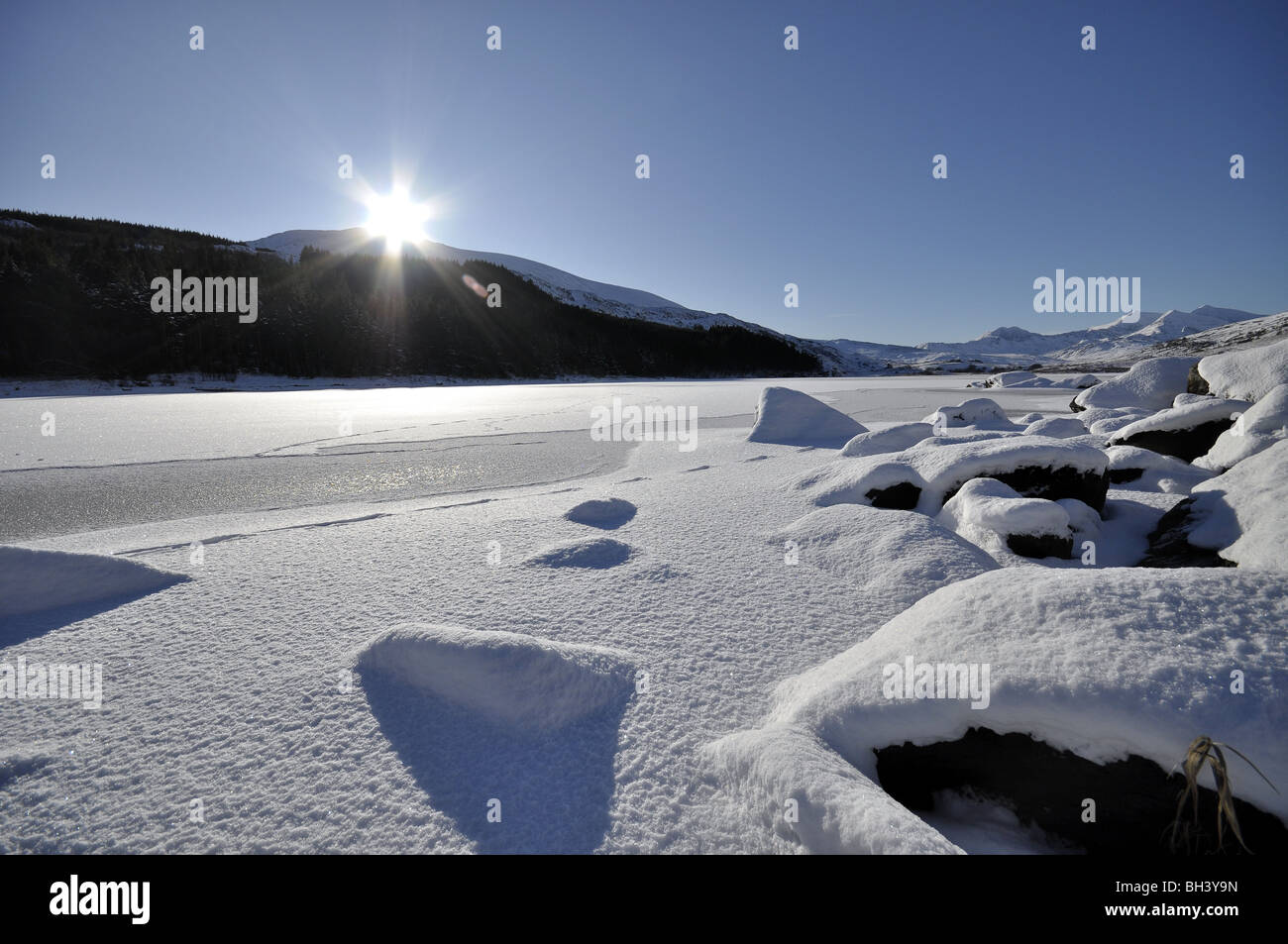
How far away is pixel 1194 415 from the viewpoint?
5.16 m

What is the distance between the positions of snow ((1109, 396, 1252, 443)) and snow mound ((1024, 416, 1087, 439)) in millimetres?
1481

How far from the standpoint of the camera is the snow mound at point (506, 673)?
66.6 inches

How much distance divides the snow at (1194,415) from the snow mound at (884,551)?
4.24 meters

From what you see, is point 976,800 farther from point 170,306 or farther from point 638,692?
point 170,306

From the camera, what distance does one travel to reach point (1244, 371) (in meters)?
6.21

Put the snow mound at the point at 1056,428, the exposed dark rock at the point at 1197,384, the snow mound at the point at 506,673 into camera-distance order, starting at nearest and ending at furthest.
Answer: the snow mound at the point at 506,673, the exposed dark rock at the point at 1197,384, the snow mound at the point at 1056,428

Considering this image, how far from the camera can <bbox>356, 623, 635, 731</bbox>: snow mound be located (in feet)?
5.55

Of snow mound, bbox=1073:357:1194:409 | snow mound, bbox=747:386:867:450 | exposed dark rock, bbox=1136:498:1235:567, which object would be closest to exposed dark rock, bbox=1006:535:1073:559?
exposed dark rock, bbox=1136:498:1235:567

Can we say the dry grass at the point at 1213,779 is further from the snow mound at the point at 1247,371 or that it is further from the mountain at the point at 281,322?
the mountain at the point at 281,322

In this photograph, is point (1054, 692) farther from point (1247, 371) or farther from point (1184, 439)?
point (1247, 371)

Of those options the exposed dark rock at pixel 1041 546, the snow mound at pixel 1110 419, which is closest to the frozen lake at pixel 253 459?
the snow mound at pixel 1110 419
